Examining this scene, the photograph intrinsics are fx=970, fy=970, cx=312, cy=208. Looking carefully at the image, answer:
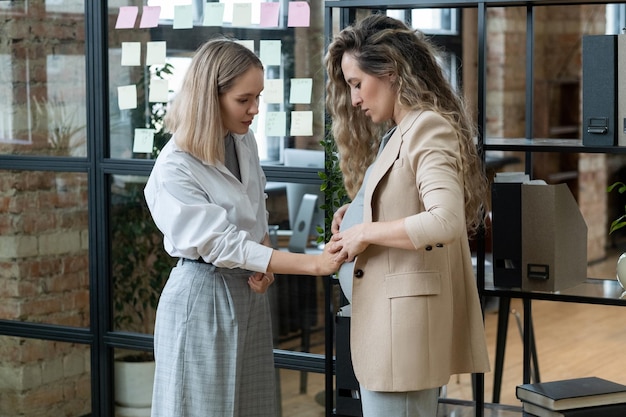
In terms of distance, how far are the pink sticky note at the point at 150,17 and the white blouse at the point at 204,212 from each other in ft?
3.96

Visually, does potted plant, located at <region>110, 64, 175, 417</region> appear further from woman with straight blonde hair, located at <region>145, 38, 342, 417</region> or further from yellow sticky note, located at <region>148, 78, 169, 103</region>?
woman with straight blonde hair, located at <region>145, 38, 342, 417</region>

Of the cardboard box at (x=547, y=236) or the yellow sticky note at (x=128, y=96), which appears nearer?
the cardboard box at (x=547, y=236)

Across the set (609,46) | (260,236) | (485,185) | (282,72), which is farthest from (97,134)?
(609,46)

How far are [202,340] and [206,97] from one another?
0.62m

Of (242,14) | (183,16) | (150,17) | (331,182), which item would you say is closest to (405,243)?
(331,182)

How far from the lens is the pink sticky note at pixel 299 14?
3346 mm

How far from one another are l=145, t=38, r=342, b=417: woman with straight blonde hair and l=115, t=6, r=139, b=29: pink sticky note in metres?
1.20

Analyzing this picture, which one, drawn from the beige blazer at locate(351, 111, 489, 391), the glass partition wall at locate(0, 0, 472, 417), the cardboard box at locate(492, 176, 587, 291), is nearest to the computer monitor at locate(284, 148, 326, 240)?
the glass partition wall at locate(0, 0, 472, 417)

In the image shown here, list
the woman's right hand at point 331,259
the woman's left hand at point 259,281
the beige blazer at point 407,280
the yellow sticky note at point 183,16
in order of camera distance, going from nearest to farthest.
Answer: the beige blazer at point 407,280
the woman's right hand at point 331,259
the woman's left hand at point 259,281
the yellow sticky note at point 183,16

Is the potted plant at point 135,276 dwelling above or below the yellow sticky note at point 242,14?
below

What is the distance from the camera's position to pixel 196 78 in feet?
7.97

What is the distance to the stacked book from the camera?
104 inches

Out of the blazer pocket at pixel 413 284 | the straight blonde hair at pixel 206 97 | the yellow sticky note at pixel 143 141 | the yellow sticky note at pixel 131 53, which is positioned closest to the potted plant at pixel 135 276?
the yellow sticky note at pixel 143 141

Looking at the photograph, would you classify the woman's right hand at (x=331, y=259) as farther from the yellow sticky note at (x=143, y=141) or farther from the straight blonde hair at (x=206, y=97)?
the yellow sticky note at (x=143, y=141)
